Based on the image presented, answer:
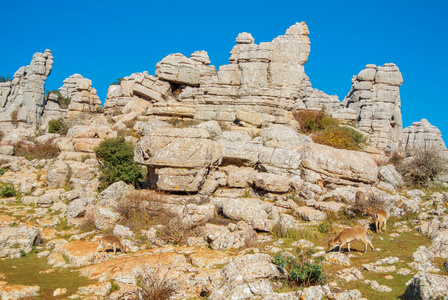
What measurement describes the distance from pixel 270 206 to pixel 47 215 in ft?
25.2

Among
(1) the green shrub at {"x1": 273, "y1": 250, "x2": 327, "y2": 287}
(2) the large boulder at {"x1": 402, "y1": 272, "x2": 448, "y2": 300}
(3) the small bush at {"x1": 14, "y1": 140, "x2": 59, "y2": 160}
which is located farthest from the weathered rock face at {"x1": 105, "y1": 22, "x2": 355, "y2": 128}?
(2) the large boulder at {"x1": 402, "y1": 272, "x2": 448, "y2": 300}

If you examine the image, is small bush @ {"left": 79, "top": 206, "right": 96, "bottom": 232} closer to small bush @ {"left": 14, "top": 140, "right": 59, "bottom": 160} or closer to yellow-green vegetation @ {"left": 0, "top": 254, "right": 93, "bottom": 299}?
yellow-green vegetation @ {"left": 0, "top": 254, "right": 93, "bottom": 299}

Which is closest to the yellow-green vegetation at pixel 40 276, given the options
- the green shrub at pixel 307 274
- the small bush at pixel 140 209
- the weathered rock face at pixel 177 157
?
the small bush at pixel 140 209

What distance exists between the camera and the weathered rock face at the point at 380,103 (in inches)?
1089

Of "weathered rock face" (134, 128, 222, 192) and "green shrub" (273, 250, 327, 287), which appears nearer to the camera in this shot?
"green shrub" (273, 250, 327, 287)

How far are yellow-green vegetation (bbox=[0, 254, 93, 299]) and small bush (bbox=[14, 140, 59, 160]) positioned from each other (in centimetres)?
1029

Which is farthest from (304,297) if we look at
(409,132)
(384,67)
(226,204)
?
(409,132)

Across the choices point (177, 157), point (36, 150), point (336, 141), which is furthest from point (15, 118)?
point (336, 141)

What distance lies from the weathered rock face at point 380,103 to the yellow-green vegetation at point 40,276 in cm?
2445

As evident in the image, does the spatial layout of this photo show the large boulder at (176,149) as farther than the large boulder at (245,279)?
Yes

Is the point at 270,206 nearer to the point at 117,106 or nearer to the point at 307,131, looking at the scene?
the point at 307,131

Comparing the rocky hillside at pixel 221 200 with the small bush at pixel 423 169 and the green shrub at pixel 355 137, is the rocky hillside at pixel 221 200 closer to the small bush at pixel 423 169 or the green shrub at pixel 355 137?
the small bush at pixel 423 169

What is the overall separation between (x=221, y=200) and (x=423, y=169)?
33.4 ft

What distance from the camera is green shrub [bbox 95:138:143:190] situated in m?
14.5
